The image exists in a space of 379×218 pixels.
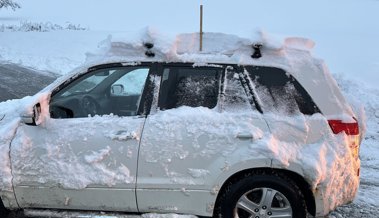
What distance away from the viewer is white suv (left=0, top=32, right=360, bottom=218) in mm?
4219

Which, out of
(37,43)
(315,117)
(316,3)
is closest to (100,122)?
(315,117)

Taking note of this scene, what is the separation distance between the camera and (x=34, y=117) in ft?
13.9

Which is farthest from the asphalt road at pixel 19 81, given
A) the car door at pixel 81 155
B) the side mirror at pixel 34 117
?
the side mirror at pixel 34 117

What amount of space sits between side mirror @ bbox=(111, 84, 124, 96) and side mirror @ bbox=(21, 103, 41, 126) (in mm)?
857

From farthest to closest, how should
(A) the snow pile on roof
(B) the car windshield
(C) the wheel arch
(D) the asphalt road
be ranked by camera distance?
(D) the asphalt road → (B) the car windshield → (A) the snow pile on roof → (C) the wheel arch

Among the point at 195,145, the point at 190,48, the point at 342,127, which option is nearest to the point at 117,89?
the point at 190,48

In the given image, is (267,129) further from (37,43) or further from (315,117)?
(37,43)

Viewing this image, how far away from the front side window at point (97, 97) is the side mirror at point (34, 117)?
0.56 feet

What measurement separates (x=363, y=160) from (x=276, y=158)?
11.7ft

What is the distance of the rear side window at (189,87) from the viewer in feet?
14.4

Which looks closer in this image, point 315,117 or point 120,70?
point 315,117

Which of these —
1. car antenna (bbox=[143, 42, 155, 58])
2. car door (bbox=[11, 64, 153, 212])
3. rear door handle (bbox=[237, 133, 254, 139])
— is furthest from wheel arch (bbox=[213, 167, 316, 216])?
car antenna (bbox=[143, 42, 155, 58])

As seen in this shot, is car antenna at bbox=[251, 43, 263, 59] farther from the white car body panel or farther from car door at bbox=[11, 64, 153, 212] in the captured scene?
the white car body panel

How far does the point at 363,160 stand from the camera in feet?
23.7
